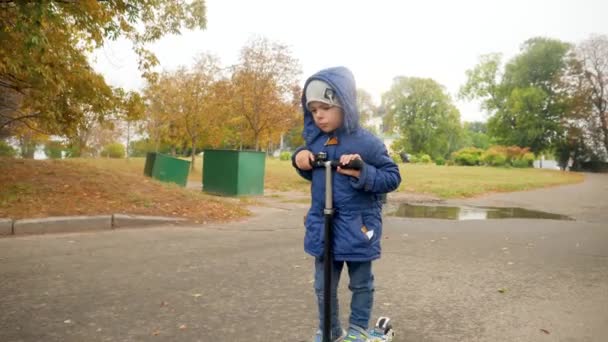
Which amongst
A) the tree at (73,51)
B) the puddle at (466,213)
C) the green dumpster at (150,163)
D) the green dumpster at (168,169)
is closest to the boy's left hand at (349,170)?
the tree at (73,51)

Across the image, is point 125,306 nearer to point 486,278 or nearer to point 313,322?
point 313,322

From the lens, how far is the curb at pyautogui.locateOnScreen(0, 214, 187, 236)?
7012mm

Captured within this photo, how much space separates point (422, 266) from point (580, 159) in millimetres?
47662

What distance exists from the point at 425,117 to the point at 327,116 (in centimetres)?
7871

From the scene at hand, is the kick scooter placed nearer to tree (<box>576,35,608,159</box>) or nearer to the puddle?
the puddle

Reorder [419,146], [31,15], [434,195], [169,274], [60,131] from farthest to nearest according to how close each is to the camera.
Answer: [419,146] → [434,195] → [60,131] → [31,15] → [169,274]

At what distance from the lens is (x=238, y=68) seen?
2406 cm

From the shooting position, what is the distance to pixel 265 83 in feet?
76.8

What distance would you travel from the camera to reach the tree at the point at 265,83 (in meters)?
23.5

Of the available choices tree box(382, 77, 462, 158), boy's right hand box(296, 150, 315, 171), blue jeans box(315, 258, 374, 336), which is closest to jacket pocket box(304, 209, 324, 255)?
blue jeans box(315, 258, 374, 336)

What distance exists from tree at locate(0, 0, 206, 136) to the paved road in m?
3.32

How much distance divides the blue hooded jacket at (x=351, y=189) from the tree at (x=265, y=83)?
21.0 metres

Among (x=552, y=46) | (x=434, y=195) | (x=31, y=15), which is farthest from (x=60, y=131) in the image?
(x=552, y=46)

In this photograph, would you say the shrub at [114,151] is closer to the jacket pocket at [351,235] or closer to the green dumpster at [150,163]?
the green dumpster at [150,163]
